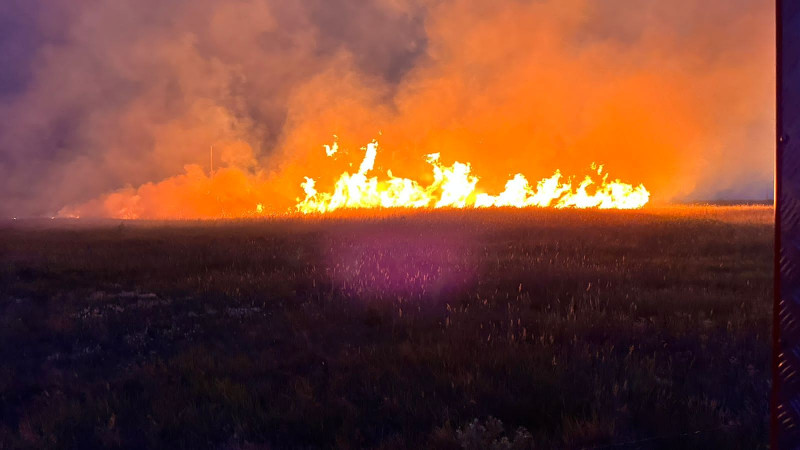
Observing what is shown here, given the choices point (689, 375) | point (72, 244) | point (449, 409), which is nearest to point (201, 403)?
point (449, 409)

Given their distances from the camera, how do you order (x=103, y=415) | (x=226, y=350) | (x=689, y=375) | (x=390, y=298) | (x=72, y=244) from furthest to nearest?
(x=72, y=244)
(x=390, y=298)
(x=226, y=350)
(x=689, y=375)
(x=103, y=415)

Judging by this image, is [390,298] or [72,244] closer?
[390,298]

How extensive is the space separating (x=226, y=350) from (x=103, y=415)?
1.52 metres

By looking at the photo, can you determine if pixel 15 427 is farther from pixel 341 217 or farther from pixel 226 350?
pixel 341 217

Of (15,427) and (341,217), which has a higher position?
(341,217)

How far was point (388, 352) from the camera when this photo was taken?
5.19 meters

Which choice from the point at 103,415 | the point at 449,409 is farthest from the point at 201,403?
the point at 449,409

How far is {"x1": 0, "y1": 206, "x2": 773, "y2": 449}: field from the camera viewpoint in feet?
12.4

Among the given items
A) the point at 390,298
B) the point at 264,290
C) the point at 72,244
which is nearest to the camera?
the point at 390,298

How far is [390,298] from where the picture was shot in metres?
7.30

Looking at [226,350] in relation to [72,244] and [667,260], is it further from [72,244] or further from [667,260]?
[72,244]

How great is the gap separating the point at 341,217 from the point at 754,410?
17.6 meters

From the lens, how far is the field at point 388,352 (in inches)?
149

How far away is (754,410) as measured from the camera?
3902 mm
